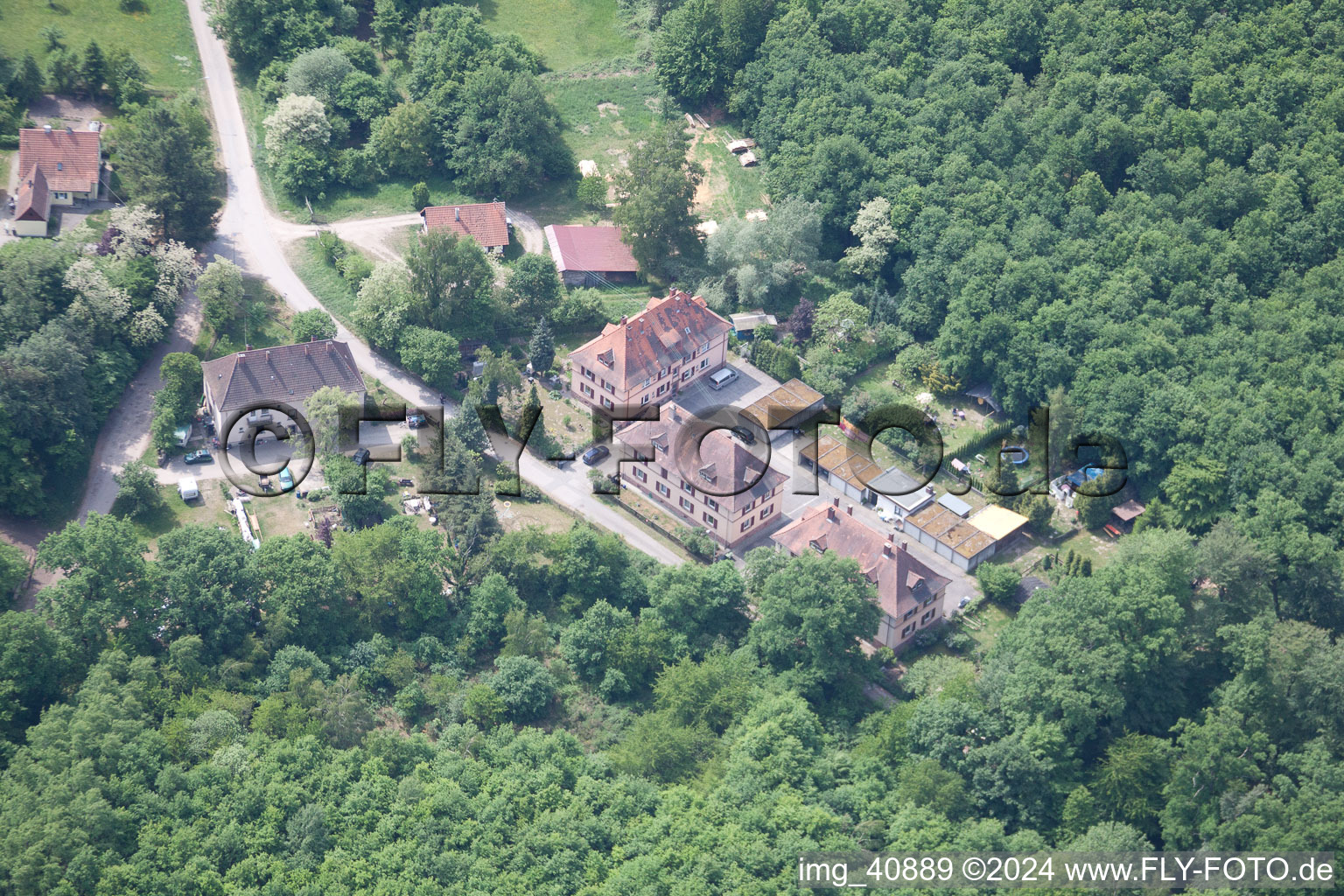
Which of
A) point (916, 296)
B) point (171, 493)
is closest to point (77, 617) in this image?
point (171, 493)

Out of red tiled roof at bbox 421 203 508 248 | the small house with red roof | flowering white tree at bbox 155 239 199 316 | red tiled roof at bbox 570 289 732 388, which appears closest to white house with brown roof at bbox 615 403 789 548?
red tiled roof at bbox 570 289 732 388

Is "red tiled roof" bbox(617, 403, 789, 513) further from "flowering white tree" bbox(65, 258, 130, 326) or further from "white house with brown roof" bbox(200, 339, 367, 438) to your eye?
"flowering white tree" bbox(65, 258, 130, 326)

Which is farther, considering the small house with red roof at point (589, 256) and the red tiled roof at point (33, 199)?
the small house with red roof at point (589, 256)

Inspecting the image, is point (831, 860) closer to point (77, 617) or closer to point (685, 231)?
point (77, 617)

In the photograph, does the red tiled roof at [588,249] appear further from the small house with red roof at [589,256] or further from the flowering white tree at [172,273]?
the flowering white tree at [172,273]

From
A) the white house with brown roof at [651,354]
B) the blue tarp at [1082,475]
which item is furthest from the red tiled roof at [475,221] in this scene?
the blue tarp at [1082,475]

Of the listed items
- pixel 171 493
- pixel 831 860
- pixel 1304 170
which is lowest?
pixel 831 860
